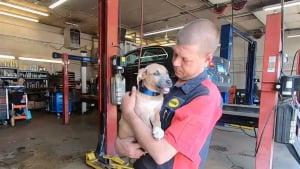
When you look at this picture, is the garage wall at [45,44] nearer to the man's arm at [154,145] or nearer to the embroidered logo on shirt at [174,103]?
the embroidered logo on shirt at [174,103]

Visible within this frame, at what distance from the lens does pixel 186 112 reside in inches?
28.4

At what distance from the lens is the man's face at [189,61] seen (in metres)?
0.78

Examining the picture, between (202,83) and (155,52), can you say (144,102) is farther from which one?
(155,52)

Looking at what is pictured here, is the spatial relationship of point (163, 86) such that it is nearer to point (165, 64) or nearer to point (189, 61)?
point (189, 61)

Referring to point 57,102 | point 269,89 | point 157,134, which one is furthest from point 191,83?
point 57,102

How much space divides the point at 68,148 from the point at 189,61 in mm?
4061

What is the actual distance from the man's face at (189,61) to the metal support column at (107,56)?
2518mm

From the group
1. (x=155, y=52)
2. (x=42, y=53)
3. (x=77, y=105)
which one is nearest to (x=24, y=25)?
(x=42, y=53)

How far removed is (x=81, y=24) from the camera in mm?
10594

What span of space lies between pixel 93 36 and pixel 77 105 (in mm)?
5306

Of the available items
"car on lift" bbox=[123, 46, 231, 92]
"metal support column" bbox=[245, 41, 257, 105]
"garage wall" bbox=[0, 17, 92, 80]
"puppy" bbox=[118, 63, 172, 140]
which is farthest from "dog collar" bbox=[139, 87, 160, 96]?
"garage wall" bbox=[0, 17, 92, 80]

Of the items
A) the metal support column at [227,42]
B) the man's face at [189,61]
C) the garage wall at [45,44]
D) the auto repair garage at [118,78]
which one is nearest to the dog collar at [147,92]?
the auto repair garage at [118,78]

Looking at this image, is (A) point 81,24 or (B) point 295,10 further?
(A) point 81,24

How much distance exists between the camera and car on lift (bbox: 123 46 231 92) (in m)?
3.36
